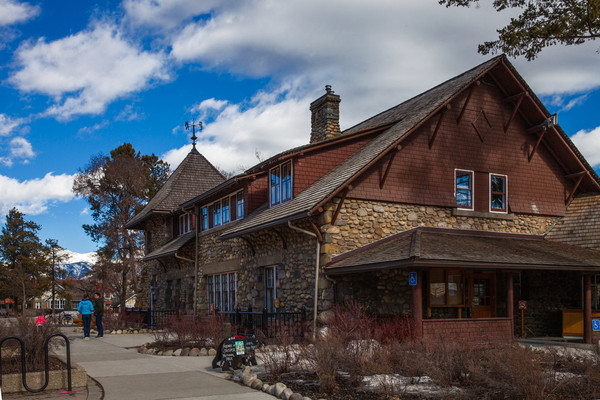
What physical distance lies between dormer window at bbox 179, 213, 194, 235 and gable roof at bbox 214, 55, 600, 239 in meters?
7.70

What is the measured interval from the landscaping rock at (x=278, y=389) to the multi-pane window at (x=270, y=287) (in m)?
9.87

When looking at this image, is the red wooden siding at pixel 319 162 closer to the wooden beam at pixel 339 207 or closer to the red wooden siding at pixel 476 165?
the red wooden siding at pixel 476 165

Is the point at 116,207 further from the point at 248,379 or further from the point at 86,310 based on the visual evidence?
the point at 248,379

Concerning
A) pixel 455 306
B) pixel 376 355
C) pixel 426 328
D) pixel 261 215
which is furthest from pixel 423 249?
pixel 261 215

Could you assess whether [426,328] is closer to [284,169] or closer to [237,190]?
[284,169]

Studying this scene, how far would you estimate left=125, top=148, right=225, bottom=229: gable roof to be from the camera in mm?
29344

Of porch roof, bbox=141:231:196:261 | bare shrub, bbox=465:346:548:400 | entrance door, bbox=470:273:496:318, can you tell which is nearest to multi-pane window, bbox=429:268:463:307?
entrance door, bbox=470:273:496:318

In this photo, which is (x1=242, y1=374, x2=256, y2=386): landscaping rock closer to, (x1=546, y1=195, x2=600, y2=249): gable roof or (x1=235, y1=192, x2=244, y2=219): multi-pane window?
(x1=235, y1=192, x2=244, y2=219): multi-pane window

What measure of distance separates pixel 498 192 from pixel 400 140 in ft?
14.3

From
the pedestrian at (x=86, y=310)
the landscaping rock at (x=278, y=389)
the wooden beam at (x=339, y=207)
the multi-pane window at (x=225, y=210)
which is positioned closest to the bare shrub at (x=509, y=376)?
the landscaping rock at (x=278, y=389)

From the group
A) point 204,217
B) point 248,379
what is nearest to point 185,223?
point 204,217

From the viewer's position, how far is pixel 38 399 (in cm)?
879

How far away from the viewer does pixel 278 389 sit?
8.81 metres

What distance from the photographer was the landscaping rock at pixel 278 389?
877cm
